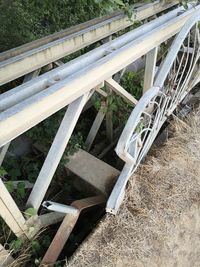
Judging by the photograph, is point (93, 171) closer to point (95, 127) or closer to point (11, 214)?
point (95, 127)

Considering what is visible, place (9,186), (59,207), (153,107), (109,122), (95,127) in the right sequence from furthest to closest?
1. (109,122)
2. (95,127)
3. (153,107)
4. (9,186)
5. (59,207)

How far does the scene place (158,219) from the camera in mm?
1706

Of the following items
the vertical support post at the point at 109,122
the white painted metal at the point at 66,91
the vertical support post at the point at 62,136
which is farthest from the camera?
the vertical support post at the point at 109,122

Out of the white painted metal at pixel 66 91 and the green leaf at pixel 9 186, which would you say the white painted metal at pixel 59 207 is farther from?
the white painted metal at pixel 66 91

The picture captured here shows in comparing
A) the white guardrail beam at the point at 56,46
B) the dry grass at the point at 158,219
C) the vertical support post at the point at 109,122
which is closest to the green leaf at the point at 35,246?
the dry grass at the point at 158,219

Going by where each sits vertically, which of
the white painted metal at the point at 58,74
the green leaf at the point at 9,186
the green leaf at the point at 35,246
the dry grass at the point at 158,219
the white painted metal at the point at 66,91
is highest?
the white painted metal at the point at 58,74

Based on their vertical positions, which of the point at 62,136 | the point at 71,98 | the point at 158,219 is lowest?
the point at 158,219

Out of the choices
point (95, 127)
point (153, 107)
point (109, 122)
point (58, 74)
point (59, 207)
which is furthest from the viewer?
point (109, 122)

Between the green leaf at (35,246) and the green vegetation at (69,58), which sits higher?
the green vegetation at (69,58)

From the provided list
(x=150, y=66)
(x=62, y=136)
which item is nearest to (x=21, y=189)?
(x=62, y=136)

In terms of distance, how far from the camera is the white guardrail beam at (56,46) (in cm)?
148

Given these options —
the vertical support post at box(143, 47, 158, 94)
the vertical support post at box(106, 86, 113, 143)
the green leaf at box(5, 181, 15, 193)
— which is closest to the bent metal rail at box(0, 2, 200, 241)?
the vertical support post at box(143, 47, 158, 94)

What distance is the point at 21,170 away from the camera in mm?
1865

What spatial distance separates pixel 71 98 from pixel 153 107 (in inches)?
30.1
